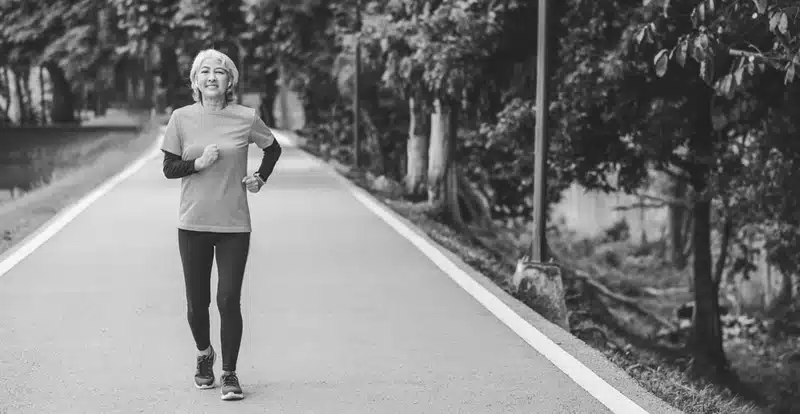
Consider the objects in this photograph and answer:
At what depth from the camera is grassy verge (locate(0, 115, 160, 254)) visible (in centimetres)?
1620

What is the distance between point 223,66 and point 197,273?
1.07 m

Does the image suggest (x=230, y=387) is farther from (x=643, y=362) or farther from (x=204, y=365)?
(x=643, y=362)

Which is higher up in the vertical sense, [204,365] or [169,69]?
[169,69]

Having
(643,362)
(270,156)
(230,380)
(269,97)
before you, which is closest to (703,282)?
(643,362)

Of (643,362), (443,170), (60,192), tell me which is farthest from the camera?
(443,170)

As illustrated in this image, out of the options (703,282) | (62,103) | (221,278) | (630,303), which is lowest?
(630,303)

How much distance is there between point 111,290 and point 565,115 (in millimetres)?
11879

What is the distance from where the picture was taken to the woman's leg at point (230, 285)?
6590 mm

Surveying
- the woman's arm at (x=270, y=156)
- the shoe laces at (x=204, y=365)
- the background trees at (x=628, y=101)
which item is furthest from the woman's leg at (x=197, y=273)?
the background trees at (x=628, y=101)

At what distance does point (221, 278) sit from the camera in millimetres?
6660

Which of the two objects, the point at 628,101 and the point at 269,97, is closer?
the point at 628,101

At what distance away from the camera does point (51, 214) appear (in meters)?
18.0

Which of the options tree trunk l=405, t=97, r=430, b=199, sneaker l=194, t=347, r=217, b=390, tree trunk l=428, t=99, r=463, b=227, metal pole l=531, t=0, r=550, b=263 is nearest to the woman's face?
sneaker l=194, t=347, r=217, b=390

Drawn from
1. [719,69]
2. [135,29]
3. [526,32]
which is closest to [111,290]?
[719,69]
